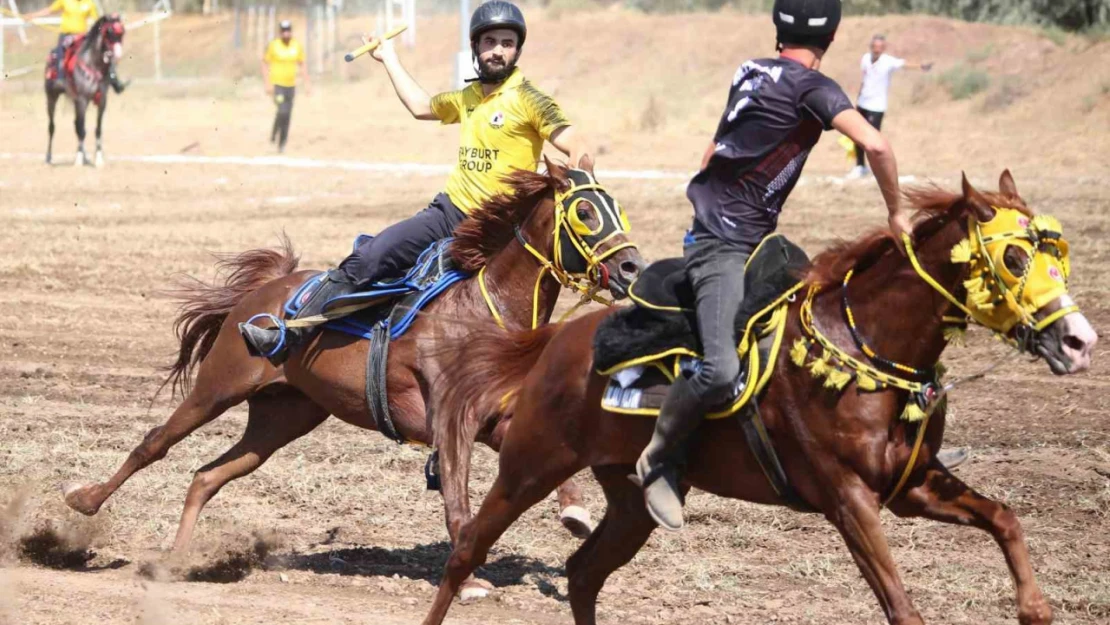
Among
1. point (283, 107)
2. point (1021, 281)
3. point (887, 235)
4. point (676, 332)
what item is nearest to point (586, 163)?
point (676, 332)

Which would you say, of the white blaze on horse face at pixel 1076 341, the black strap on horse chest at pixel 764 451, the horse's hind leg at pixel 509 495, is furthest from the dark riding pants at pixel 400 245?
the white blaze on horse face at pixel 1076 341

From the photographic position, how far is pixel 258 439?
24.5ft

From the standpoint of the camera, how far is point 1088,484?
25.2 feet

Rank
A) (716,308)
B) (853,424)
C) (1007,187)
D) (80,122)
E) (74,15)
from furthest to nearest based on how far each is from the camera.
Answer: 1. (74,15)
2. (80,122)
3. (716,308)
4. (853,424)
5. (1007,187)

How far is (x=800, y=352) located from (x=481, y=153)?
2644 millimetres

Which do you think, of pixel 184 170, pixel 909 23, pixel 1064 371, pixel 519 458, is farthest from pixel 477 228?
pixel 909 23

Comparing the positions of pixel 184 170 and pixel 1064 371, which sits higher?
pixel 1064 371

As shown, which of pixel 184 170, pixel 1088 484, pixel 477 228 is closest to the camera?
pixel 477 228

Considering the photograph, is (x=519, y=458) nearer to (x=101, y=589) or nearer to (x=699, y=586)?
(x=699, y=586)

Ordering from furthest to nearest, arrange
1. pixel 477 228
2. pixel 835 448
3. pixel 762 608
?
pixel 477 228
pixel 762 608
pixel 835 448

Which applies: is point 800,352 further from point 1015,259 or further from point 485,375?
point 485,375

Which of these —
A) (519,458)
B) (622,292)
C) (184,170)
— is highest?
(622,292)

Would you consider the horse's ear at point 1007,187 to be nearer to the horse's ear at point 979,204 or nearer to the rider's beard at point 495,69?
the horse's ear at point 979,204

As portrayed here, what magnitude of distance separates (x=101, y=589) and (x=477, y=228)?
2.39 metres
